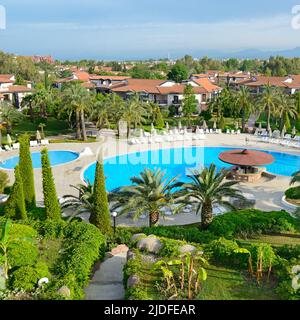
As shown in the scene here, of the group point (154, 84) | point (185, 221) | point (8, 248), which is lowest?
point (185, 221)

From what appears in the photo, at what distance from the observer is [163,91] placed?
60375 mm

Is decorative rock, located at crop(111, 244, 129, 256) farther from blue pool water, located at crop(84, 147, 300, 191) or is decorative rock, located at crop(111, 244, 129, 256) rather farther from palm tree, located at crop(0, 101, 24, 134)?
palm tree, located at crop(0, 101, 24, 134)

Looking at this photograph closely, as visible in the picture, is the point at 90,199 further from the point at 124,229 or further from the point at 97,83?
the point at 97,83

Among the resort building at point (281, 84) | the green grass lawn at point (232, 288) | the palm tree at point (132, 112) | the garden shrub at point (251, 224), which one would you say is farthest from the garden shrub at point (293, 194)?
the resort building at point (281, 84)

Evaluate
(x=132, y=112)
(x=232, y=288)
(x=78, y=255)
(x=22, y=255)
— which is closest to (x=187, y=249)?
(x=232, y=288)

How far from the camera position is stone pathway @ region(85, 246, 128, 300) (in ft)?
37.6

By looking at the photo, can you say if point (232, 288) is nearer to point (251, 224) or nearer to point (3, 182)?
point (251, 224)

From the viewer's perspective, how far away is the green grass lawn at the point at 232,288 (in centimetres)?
1068

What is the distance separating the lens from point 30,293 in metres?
10.9

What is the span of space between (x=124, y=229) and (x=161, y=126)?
96.4ft

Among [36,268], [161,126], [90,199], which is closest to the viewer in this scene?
[36,268]

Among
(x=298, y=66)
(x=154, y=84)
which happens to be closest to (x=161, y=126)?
(x=154, y=84)

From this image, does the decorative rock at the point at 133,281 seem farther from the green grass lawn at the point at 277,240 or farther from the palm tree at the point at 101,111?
the palm tree at the point at 101,111

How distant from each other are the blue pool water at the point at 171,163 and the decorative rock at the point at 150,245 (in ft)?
45.4
